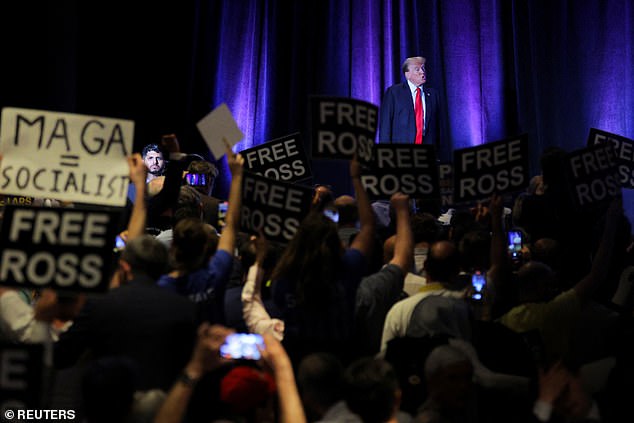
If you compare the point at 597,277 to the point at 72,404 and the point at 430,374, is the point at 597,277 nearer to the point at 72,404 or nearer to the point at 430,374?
the point at 430,374

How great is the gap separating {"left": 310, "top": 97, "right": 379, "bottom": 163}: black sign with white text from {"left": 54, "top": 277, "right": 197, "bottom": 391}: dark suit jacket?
6.37ft

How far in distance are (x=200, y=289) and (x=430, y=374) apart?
3.45 ft

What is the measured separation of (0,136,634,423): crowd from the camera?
3.49m

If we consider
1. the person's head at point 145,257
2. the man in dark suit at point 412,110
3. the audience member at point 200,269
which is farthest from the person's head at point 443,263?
the man in dark suit at point 412,110

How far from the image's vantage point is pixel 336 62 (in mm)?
12047

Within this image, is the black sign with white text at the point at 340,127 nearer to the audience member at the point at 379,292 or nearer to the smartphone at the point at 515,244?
the audience member at the point at 379,292

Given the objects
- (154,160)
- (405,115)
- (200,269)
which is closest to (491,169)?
(200,269)

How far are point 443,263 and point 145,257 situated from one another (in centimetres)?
140

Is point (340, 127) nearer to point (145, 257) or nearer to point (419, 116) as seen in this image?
point (145, 257)

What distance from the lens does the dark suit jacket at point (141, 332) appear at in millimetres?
3760

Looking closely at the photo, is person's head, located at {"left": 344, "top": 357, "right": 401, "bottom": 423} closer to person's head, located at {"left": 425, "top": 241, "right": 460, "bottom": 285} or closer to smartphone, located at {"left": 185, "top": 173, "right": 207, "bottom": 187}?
person's head, located at {"left": 425, "top": 241, "right": 460, "bottom": 285}

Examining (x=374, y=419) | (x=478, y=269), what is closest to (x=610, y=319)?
(x=478, y=269)

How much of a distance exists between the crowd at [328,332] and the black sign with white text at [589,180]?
0.27m

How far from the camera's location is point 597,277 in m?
4.77
